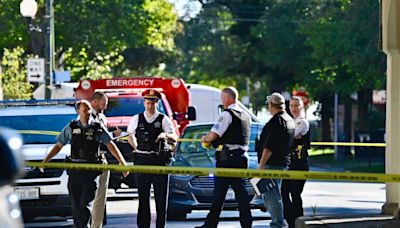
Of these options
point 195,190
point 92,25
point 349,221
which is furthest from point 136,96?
point 92,25

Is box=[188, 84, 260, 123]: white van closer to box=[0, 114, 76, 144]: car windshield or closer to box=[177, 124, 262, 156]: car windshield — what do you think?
box=[177, 124, 262, 156]: car windshield

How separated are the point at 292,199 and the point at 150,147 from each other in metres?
2.08

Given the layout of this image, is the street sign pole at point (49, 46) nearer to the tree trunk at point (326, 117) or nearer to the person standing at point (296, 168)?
the person standing at point (296, 168)

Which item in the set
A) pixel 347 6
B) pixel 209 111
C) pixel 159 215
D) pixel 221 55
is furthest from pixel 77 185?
pixel 221 55

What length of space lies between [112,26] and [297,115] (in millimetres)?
29190

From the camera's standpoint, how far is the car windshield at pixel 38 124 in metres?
15.4

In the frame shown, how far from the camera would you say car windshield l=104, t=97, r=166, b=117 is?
2153 cm

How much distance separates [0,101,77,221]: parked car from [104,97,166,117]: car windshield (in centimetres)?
514

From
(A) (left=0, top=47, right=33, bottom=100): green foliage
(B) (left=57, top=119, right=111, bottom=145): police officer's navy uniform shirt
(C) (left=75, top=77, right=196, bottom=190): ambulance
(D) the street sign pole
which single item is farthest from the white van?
(B) (left=57, top=119, right=111, bottom=145): police officer's navy uniform shirt

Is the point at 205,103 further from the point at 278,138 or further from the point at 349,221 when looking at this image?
the point at 349,221

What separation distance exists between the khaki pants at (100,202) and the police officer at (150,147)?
413 millimetres

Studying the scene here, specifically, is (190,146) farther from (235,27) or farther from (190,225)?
(235,27)

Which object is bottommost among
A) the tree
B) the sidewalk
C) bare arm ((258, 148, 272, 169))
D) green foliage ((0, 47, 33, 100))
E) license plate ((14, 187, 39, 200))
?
the sidewalk

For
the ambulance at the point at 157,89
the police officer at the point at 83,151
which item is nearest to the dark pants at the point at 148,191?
the police officer at the point at 83,151
